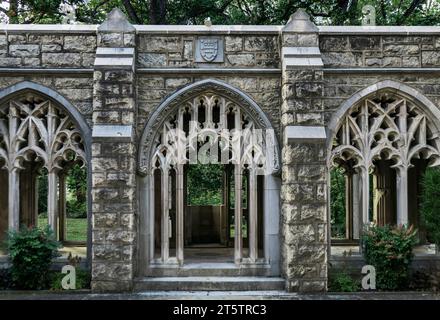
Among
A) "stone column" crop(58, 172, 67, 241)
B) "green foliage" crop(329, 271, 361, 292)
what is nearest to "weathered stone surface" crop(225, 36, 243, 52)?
"green foliage" crop(329, 271, 361, 292)

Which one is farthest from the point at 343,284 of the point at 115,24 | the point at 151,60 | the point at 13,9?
the point at 13,9

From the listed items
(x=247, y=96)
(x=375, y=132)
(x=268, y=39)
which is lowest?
(x=375, y=132)

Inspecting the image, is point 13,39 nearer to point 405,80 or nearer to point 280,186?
point 280,186

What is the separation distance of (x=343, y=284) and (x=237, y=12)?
11.2 meters

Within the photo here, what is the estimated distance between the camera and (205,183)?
18922 mm

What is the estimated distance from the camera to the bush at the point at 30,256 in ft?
21.9

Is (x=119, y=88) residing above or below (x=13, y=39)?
below

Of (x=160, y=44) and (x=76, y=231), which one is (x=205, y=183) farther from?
(x=160, y=44)

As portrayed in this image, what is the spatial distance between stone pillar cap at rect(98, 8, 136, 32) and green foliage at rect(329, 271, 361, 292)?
16.3ft

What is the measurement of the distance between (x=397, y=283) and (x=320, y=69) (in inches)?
136

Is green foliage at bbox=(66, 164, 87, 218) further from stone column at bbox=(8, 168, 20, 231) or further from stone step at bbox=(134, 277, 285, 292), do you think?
stone step at bbox=(134, 277, 285, 292)

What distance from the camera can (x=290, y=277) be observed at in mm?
6660

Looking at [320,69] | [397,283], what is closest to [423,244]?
[397,283]

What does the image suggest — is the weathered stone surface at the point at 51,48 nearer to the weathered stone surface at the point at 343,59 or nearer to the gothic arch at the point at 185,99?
the gothic arch at the point at 185,99
